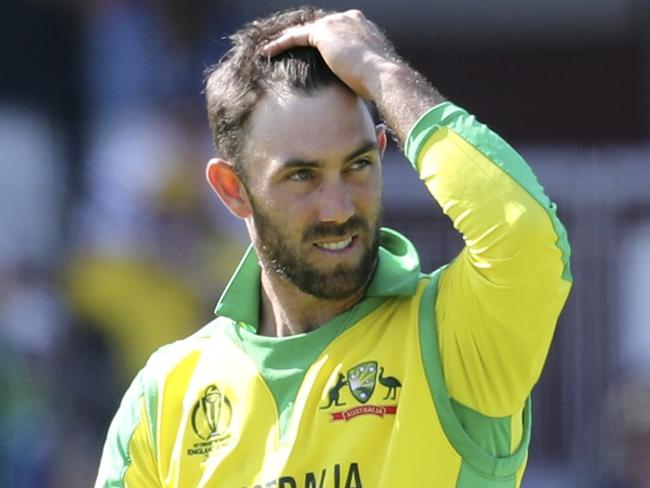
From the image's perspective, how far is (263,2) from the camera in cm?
1148

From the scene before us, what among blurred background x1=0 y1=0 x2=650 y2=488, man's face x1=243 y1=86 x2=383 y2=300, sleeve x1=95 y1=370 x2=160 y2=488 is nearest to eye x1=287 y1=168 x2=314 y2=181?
man's face x1=243 y1=86 x2=383 y2=300

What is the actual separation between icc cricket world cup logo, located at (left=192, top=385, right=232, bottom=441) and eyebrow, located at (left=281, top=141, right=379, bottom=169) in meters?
0.51

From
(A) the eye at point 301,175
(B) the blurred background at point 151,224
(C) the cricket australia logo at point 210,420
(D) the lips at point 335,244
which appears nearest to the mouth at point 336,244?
(D) the lips at point 335,244

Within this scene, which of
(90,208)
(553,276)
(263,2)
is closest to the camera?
(553,276)

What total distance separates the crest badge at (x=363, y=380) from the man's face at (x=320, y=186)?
0.16 metres

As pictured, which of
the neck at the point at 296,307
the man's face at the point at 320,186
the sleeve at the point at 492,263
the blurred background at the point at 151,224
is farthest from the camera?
the blurred background at the point at 151,224

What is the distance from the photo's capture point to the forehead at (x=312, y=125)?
3426 mm

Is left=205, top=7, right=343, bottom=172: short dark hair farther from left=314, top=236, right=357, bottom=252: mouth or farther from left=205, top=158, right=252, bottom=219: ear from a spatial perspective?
left=314, top=236, right=357, bottom=252: mouth

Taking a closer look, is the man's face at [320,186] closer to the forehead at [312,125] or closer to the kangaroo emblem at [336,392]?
the forehead at [312,125]

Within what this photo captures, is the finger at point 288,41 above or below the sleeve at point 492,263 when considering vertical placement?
above

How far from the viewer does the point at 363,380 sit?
3.45m

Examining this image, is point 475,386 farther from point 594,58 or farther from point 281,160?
point 594,58

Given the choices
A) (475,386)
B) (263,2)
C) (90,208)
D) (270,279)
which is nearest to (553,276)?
(475,386)

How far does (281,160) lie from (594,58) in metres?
8.72
